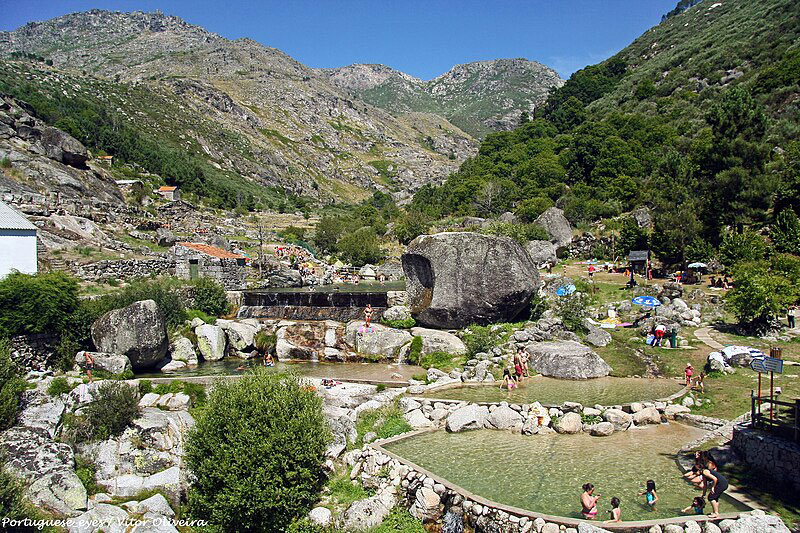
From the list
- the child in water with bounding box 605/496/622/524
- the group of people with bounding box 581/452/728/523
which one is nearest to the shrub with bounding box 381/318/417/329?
the group of people with bounding box 581/452/728/523

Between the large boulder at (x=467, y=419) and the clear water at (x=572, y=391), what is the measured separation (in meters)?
1.49

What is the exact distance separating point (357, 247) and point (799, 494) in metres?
59.9

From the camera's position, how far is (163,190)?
6944 centimetres

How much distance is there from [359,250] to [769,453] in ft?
192

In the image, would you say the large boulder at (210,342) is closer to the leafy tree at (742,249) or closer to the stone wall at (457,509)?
the stone wall at (457,509)

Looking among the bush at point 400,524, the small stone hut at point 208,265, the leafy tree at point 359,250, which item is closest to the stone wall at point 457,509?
the bush at point 400,524

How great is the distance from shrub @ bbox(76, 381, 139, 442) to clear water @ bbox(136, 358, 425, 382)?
510 cm

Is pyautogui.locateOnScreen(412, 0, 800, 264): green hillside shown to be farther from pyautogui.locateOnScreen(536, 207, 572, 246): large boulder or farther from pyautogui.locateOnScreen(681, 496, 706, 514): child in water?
pyautogui.locateOnScreen(681, 496, 706, 514): child in water

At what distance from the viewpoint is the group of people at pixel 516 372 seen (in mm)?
18219

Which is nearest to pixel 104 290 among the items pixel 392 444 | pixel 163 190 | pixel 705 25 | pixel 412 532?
pixel 392 444

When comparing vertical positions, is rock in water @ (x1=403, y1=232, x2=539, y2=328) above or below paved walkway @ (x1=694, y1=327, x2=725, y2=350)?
above

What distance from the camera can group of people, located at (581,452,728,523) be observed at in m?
9.19

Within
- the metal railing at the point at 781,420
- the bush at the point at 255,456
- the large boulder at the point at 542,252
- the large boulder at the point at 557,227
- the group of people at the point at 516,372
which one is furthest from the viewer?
the large boulder at the point at 557,227

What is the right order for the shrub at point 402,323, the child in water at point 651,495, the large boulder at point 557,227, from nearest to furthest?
the child in water at point 651,495, the shrub at point 402,323, the large boulder at point 557,227
